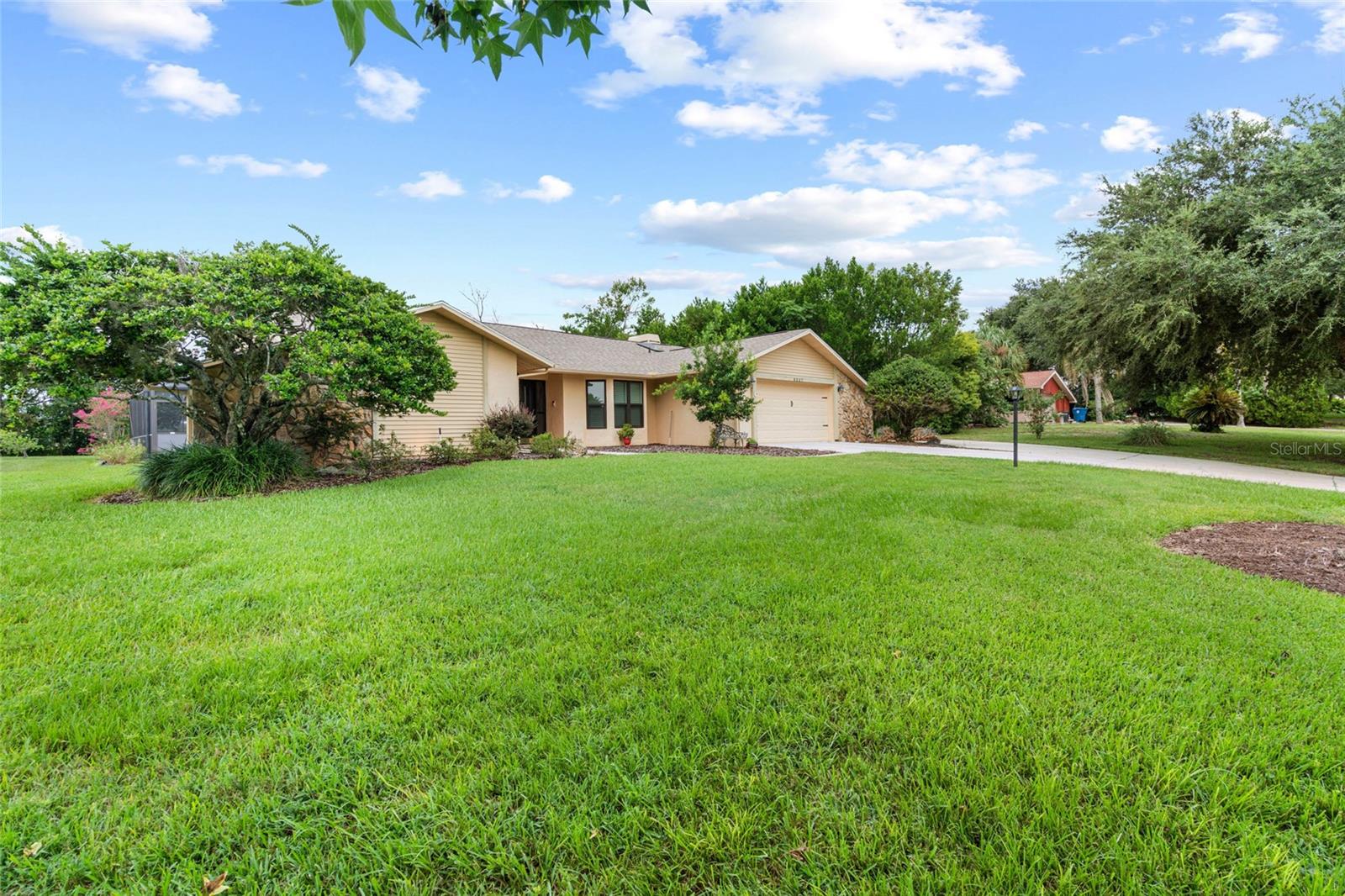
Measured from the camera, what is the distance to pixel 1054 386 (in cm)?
3884

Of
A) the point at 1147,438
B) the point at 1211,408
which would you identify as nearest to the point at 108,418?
the point at 1147,438

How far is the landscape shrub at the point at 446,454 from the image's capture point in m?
12.6

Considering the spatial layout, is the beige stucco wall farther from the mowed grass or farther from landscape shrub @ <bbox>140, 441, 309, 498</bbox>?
the mowed grass

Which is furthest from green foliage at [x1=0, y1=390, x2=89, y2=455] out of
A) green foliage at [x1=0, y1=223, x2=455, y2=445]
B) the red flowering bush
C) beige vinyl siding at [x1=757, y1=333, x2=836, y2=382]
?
beige vinyl siding at [x1=757, y1=333, x2=836, y2=382]

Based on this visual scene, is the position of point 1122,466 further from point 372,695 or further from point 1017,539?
point 372,695

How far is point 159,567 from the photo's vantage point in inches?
174

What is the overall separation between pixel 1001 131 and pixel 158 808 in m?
14.2

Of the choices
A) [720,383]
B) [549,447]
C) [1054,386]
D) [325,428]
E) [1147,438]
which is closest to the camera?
[325,428]

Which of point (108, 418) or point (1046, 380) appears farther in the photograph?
point (1046, 380)

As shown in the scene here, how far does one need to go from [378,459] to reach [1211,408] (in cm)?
2928

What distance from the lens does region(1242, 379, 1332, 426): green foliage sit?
1001 inches

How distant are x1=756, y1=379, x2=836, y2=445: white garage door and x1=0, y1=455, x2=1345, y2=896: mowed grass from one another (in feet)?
46.0

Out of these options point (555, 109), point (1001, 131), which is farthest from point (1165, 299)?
point (555, 109)

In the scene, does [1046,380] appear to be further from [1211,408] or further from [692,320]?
[692,320]
